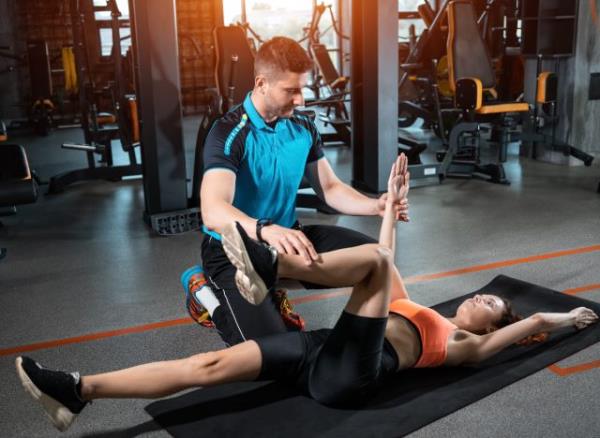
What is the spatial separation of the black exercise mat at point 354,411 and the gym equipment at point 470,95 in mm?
3119

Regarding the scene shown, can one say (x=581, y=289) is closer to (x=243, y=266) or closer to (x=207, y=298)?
(x=207, y=298)

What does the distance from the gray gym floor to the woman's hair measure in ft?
0.41

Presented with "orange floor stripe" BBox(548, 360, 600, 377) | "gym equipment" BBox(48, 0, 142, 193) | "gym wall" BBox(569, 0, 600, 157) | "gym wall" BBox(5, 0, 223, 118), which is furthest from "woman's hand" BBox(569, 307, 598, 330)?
"gym wall" BBox(5, 0, 223, 118)

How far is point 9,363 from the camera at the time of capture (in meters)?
2.50

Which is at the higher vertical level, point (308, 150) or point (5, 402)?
point (308, 150)

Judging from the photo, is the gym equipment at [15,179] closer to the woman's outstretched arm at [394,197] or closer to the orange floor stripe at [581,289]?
the woman's outstretched arm at [394,197]

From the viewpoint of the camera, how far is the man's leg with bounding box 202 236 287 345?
7.14 ft

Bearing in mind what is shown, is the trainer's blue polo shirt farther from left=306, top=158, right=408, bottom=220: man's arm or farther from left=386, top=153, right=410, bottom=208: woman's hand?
left=386, top=153, right=410, bottom=208: woman's hand

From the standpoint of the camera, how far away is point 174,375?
1.87 meters

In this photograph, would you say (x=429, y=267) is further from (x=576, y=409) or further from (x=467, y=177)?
(x=467, y=177)

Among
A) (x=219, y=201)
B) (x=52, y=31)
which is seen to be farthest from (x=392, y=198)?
(x=52, y=31)

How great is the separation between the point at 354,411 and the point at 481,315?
571 mm

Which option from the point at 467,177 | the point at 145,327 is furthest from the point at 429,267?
the point at 467,177

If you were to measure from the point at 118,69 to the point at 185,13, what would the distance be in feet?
21.7
